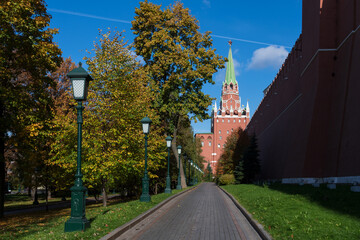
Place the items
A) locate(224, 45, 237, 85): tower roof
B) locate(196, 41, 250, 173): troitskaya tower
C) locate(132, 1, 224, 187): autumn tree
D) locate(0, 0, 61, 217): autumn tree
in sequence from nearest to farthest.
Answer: locate(0, 0, 61, 217): autumn tree
locate(132, 1, 224, 187): autumn tree
locate(196, 41, 250, 173): troitskaya tower
locate(224, 45, 237, 85): tower roof

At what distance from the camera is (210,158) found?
136000 millimetres

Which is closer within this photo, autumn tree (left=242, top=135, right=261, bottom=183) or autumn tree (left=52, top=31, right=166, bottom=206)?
autumn tree (left=52, top=31, right=166, bottom=206)

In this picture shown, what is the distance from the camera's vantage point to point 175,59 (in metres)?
29.8

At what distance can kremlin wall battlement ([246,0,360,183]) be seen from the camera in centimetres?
1666

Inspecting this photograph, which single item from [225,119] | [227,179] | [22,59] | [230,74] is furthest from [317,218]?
[230,74]

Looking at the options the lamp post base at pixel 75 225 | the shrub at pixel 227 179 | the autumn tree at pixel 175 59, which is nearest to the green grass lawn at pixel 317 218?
the lamp post base at pixel 75 225

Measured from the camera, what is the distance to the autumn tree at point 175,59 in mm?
29891

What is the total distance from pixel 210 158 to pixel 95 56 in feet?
388

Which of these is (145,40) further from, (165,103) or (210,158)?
(210,158)

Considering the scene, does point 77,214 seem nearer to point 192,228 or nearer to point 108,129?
point 192,228

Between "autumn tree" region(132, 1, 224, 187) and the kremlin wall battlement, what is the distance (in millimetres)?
8646

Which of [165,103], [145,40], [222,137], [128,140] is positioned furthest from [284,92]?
[222,137]

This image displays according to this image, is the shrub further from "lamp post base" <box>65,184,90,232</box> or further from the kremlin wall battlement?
"lamp post base" <box>65,184,90,232</box>

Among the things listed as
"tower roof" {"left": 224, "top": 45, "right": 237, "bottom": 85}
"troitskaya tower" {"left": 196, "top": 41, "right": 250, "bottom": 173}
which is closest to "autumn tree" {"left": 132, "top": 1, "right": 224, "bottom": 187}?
"troitskaya tower" {"left": 196, "top": 41, "right": 250, "bottom": 173}
